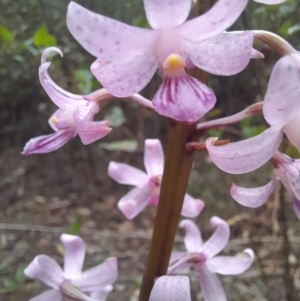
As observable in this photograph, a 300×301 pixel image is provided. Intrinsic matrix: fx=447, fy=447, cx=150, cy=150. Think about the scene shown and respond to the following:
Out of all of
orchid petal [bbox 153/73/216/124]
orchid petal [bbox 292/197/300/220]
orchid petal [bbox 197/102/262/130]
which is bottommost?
orchid petal [bbox 292/197/300/220]

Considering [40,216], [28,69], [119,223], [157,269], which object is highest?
[157,269]

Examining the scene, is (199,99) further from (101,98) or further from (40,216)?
(40,216)

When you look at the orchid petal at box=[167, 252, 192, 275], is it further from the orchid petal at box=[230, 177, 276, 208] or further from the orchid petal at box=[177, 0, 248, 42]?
the orchid petal at box=[177, 0, 248, 42]

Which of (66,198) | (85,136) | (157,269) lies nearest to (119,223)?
(66,198)

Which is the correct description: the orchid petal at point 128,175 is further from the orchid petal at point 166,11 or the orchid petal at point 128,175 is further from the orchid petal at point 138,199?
the orchid petal at point 166,11

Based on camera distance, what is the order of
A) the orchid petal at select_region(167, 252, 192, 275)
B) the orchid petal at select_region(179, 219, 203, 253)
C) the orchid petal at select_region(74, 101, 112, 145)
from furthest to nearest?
the orchid petal at select_region(179, 219, 203, 253)
the orchid petal at select_region(167, 252, 192, 275)
the orchid petal at select_region(74, 101, 112, 145)

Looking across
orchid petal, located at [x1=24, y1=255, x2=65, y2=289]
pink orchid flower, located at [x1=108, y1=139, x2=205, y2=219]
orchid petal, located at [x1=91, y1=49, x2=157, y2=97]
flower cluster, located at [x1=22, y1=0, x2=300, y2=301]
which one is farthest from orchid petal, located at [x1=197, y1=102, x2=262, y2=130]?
orchid petal, located at [x1=24, y1=255, x2=65, y2=289]

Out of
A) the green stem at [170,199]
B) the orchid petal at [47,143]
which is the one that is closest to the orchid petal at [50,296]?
the green stem at [170,199]
